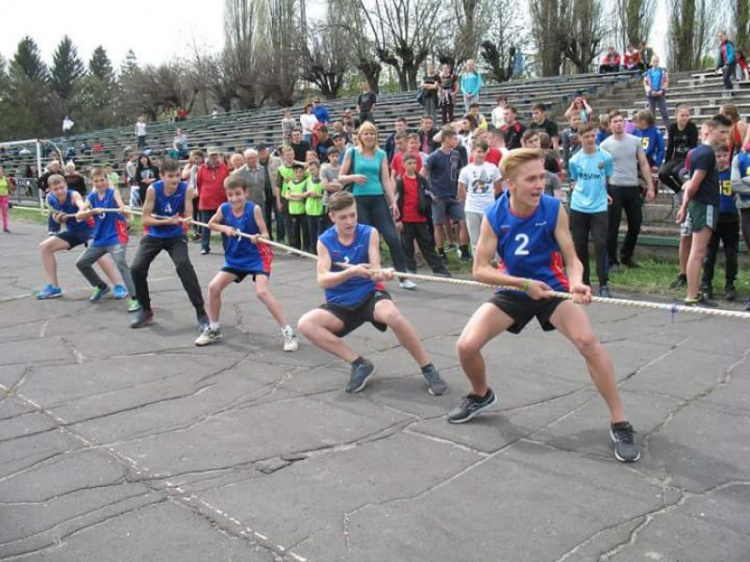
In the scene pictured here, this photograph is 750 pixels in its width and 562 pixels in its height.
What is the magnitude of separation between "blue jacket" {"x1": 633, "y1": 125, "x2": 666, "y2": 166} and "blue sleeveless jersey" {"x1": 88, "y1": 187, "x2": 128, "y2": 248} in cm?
757

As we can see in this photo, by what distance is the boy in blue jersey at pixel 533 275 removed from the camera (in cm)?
402

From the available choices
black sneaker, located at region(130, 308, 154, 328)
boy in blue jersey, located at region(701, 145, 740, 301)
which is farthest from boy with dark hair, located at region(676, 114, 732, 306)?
black sneaker, located at region(130, 308, 154, 328)

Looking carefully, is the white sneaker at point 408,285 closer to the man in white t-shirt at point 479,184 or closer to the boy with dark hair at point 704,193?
the man in white t-shirt at point 479,184

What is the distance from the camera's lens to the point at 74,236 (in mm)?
9188

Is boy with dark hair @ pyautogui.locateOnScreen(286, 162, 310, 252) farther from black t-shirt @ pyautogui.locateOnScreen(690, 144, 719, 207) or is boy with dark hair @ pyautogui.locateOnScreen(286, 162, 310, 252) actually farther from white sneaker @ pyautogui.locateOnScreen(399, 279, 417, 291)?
black t-shirt @ pyautogui.locateOnScreen(690, 144, 719, 207)

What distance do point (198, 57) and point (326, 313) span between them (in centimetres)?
4664

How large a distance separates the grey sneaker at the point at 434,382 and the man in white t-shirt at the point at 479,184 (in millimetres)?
4030

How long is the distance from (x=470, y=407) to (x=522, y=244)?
112cm

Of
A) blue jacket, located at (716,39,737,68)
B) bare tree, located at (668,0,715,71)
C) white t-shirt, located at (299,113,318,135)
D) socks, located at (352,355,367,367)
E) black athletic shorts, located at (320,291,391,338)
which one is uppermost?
bare tree, located at (668,0,715,71)

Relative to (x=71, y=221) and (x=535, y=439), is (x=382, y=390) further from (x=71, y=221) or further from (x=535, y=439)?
(x=71, y=221)

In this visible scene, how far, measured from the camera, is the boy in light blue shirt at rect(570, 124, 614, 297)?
25.8 feet

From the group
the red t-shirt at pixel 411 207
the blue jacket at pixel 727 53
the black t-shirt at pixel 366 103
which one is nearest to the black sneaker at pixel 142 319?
the red t-shirt at pixel 411 207

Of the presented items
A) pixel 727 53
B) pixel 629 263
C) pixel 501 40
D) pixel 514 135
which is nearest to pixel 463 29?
pixel 501 40

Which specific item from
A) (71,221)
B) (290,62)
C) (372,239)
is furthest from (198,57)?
(372,239)
